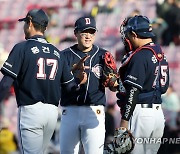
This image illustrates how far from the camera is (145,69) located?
5.31 metres

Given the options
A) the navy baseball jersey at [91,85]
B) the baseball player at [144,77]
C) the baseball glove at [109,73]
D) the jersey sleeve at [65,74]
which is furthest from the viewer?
the navy baseball jersey at [91,85]

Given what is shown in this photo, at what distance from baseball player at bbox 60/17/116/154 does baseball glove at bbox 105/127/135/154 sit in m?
1.15

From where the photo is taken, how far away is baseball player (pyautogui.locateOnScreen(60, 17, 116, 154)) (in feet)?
21.0

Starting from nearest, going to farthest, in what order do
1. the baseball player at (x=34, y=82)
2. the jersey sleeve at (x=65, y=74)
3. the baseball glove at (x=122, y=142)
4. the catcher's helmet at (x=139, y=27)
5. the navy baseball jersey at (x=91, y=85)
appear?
the baseball glove at (x=122, y=142) < the baseball player at (x=34, y=82) < the catcher's helmet at (x=139, y=27) < the jersey sleeve at (x=65, y=74) < the navy baseball jersey at (x=91, y=85)

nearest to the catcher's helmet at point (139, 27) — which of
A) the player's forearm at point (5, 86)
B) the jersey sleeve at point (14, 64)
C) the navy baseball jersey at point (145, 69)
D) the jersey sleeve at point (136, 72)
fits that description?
the navy baseball jersey at point (145, 69)

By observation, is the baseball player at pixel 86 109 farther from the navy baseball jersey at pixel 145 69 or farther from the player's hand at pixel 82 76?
the navy baseball jersey at pixel 145 69

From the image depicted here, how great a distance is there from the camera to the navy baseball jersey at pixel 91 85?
21.1ft

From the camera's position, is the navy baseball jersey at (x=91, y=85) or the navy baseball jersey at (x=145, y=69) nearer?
the navy baseball jersey at (x=145, y=69)

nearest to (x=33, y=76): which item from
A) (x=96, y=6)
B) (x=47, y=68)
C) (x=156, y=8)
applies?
(x=47, y=68)

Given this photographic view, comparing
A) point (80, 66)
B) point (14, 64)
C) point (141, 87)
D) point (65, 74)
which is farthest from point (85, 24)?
point (141, 87)

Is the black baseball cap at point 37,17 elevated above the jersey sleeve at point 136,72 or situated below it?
above

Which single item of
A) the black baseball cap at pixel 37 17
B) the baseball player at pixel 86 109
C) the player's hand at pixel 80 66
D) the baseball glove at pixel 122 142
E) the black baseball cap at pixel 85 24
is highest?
the black baseball cap at pixel 85 24

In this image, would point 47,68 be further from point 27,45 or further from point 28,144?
point 28,144

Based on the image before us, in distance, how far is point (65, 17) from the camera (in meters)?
15.4
